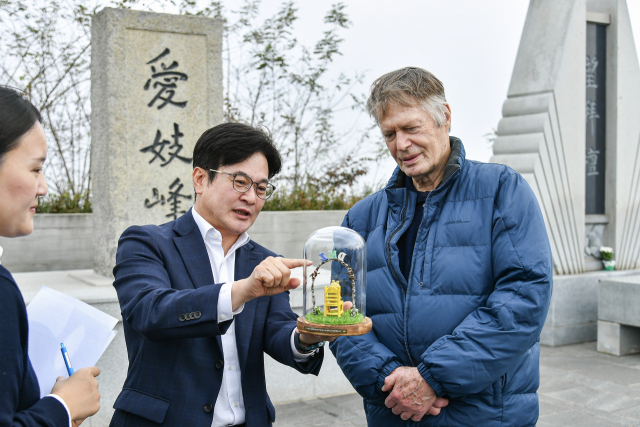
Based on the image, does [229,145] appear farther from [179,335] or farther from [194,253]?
[179,335]

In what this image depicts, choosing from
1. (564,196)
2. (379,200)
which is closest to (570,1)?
(564,196)

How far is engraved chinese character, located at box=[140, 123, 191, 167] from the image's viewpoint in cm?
569

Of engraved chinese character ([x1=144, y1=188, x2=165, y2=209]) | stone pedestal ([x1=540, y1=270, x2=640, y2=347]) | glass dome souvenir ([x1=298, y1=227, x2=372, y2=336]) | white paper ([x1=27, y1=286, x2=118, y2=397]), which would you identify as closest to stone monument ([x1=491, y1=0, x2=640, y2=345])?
stone pedestal ([x1=540, y1=270, x2=640, y2=347])

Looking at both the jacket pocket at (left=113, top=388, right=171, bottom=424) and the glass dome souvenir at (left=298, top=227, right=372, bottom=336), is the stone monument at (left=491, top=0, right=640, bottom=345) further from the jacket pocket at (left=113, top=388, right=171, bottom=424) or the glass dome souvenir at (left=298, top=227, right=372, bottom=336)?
the jacket pocket at (left=113, top=388, right=171, bottom=424)

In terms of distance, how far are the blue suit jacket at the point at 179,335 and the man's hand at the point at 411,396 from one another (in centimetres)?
31

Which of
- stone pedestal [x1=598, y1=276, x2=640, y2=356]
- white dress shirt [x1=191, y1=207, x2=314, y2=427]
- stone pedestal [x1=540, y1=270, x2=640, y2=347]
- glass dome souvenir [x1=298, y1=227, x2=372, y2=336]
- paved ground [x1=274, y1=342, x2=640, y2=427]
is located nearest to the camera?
white dress shirt [x1=191, y1=207, x2=314, y2=427]

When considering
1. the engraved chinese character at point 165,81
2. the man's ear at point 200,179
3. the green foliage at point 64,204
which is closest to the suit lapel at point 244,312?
the man's ear at point 200,179

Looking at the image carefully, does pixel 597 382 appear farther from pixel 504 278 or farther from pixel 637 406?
pixel 504 278

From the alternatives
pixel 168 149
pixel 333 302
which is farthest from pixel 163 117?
pixel 333 302

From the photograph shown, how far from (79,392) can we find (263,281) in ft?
1.94

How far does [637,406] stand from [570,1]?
4806 mm

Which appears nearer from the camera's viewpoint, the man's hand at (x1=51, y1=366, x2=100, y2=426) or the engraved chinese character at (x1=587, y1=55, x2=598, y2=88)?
the man's hand at (x1=51, y1=366, x2=100, y2=426)

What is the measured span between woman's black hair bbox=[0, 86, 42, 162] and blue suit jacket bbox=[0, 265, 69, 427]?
0.32 m

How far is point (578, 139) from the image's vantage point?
732 cm
